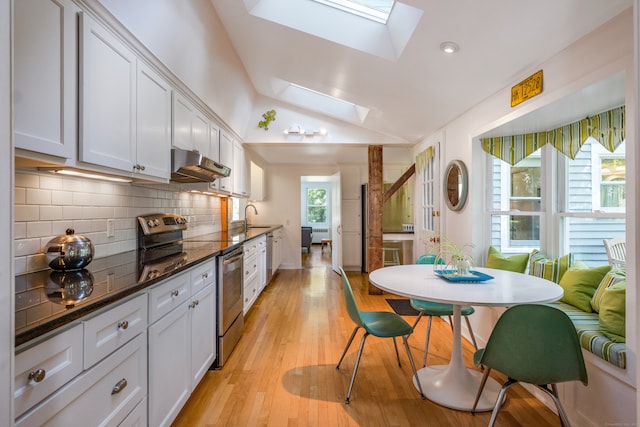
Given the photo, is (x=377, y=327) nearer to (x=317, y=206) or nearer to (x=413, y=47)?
(x=413, y=47)

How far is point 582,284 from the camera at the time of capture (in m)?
2.13

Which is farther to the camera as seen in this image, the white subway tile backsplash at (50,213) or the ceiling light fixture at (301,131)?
the ceiling light fixture at (301,131)

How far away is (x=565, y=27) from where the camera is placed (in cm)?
171

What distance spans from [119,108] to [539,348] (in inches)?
94.7

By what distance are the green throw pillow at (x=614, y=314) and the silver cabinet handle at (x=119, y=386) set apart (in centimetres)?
228

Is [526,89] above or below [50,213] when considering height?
above

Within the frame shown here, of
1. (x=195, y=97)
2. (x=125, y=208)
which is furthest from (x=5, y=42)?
(x=195, y=97)

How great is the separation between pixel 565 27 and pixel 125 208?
2895 mm

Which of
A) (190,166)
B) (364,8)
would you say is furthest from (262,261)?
(364,8)

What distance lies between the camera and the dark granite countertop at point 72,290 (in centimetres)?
88

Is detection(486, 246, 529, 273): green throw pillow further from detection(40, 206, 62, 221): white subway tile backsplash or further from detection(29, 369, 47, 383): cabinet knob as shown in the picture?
detection(40, 206, 62, 221): white subway tile backsplash

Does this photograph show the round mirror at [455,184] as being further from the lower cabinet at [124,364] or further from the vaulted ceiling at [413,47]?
the lower cabinet at [124,364]

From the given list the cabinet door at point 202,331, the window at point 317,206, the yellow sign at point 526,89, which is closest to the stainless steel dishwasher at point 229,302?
the cabinet door at point 202,331

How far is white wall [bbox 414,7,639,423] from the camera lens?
147 centimetres
